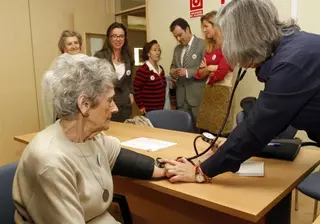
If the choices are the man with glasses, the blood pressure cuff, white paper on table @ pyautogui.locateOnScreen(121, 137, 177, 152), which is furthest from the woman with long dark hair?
Result: the blood pressure cuff

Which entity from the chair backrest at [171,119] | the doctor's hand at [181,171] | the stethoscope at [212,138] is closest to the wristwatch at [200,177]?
the doctor's hand at [181,171]

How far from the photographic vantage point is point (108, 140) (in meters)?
1.29

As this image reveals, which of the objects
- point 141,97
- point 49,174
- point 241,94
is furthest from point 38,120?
point 49,174

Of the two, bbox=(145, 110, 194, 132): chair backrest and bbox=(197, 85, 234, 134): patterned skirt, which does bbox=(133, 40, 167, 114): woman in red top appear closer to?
bbox=(197, 85, 234, 134): patterned skirt

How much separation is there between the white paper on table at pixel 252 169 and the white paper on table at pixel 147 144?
1.66 feet

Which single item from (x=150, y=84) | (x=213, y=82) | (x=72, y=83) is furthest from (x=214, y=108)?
(x=72, y=83)

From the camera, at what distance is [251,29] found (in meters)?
1.07

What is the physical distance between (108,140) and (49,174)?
1.32ft

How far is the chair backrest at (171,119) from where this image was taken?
242 cm

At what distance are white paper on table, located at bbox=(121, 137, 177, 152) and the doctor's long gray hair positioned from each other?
0.74 m

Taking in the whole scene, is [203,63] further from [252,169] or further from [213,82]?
[252,169]

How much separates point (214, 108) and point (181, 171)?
5.64 ft

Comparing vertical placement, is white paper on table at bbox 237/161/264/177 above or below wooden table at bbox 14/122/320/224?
above

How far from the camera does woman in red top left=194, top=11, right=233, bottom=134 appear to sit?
2.78 metres
